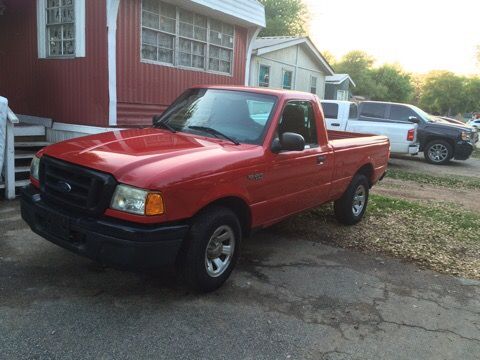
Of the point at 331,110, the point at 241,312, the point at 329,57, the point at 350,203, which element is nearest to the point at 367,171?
the point at 350,203

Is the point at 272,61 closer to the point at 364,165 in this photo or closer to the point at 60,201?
the point at 364,165

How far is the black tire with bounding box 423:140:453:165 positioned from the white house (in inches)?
249

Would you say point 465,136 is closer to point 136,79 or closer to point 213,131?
point 136,79

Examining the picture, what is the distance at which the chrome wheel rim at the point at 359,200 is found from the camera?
21.4 feet

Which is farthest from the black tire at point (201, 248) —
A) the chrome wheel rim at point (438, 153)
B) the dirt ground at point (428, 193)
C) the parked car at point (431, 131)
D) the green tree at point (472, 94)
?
the green tree at point (472, 94)

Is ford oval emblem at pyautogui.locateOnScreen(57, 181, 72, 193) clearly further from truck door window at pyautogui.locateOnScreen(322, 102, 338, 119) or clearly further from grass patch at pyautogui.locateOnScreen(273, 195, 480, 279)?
truck door window at pyautogui.locateOnScreen(322, 102, 338, 119)

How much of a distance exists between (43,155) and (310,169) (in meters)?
2.69

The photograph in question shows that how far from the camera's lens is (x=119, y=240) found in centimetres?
334

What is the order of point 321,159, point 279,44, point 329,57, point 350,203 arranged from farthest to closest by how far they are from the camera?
point 329,57 < point 279,44 < point 350,203 < point 321,159

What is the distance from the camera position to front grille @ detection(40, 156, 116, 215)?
3.45 meters

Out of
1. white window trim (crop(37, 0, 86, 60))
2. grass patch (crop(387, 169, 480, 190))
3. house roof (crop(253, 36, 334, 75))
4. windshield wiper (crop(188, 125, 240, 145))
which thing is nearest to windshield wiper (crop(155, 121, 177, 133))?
windshield wiper (crop(188, 125, 240, 145))

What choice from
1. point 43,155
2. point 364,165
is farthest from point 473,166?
point 43,155

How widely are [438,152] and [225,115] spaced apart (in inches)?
464

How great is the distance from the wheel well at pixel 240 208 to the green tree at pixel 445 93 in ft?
229
